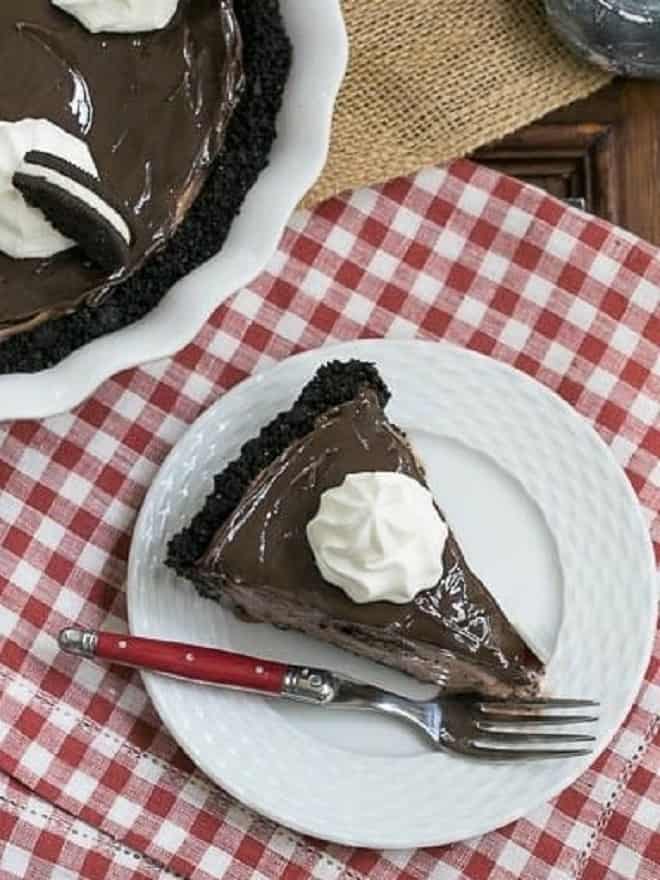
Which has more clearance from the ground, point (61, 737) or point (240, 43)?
point (240, 43)

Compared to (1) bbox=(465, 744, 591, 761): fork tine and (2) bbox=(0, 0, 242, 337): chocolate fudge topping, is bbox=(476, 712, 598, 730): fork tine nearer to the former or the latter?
(1) bbox=(465, 744, 591, 761): fork tine

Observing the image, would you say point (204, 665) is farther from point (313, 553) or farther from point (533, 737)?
point (533, 737)

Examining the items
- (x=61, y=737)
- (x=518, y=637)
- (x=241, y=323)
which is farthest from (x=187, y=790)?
(x=241, y=323)

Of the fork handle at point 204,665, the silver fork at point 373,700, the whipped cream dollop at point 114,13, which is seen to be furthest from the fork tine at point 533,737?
the whipped cream dollop at point 114,13

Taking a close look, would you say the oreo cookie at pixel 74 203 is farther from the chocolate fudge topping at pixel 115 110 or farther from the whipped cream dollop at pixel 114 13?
the whipped cream dollop at pixel 114 13

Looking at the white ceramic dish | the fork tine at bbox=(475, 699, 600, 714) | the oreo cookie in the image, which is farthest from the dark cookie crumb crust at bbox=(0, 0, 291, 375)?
the fork tine at bbox=(475, 699, 600, 714)

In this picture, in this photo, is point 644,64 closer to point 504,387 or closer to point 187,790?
point 504,387
